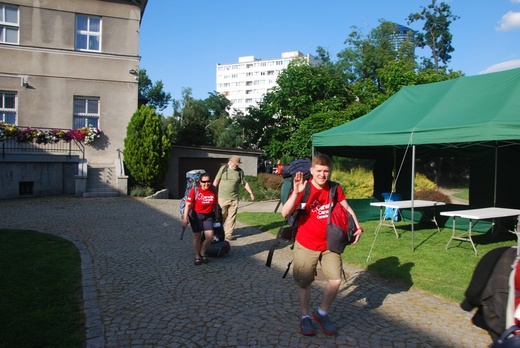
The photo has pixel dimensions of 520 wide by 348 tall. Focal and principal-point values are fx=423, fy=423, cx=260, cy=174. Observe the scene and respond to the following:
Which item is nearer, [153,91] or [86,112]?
[86,112]

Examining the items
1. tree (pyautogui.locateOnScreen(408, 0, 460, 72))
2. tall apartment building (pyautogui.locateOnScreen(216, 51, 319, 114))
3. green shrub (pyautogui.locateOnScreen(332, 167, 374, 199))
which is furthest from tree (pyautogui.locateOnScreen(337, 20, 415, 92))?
tall apartment building (pyautogui.locateOnScreen(216, 51, 319, 114))

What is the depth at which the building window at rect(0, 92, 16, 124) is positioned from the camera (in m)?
18.1

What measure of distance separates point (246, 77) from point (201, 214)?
123 metres

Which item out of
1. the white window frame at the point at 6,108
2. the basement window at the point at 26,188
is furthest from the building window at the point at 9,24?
the basement window at the point at 26,188

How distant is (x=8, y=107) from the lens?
18.2 m

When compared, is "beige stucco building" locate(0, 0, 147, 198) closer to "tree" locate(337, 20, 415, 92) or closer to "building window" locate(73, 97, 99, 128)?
"building window" locate(73, 97, 99, 128)

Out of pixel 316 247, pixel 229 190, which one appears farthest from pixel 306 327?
pixel 229 190

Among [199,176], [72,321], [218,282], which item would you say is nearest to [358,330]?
[218,282]

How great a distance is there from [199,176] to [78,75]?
1422 cm

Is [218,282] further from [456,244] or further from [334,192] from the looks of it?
[456,244]

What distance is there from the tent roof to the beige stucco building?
37.7 feet

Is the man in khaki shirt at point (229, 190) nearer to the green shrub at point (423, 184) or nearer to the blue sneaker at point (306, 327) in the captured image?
the blue sneaker at point (306, 327)

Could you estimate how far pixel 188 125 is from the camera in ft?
82.4

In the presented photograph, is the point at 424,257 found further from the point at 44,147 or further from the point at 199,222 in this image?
the point at 44,147
